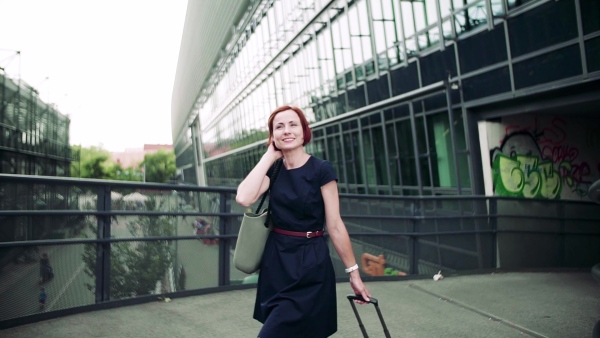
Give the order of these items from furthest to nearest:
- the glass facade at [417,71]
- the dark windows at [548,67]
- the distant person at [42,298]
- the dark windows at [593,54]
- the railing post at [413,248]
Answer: the glass facade at [417,71] → the dark windows at [548,67] → the dark windows at [593,54] → the railing post at [413,248] → the distant person at [42,298]

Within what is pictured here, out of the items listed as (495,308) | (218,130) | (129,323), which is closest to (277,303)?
(129,323)

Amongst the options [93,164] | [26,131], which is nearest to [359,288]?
[26,131]

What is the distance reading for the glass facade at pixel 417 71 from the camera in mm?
9859

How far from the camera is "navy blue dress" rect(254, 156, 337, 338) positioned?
8.91 ft

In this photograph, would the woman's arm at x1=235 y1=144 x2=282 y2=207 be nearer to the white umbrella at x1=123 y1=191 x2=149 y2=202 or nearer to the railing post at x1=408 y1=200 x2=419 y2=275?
the white umbrella at x1=123 y1=191 x2=149 y2=202

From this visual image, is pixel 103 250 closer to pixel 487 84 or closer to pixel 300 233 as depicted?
pixel 300 233

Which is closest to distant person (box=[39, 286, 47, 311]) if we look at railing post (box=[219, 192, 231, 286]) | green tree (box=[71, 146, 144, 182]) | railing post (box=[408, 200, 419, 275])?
railing post (box=[219, 192, 231, 286])

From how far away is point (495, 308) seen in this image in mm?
5664

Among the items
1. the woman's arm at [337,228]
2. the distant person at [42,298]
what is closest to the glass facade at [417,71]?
the woman's arm at [337,228]

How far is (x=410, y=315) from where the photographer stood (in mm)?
5277

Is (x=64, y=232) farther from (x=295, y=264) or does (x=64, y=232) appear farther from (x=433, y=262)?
(x=433, y=262)

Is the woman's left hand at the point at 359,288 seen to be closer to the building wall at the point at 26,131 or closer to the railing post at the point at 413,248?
the railing post at the point at 413,248

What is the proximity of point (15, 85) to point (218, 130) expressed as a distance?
2233cm

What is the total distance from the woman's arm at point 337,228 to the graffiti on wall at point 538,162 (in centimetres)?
973
